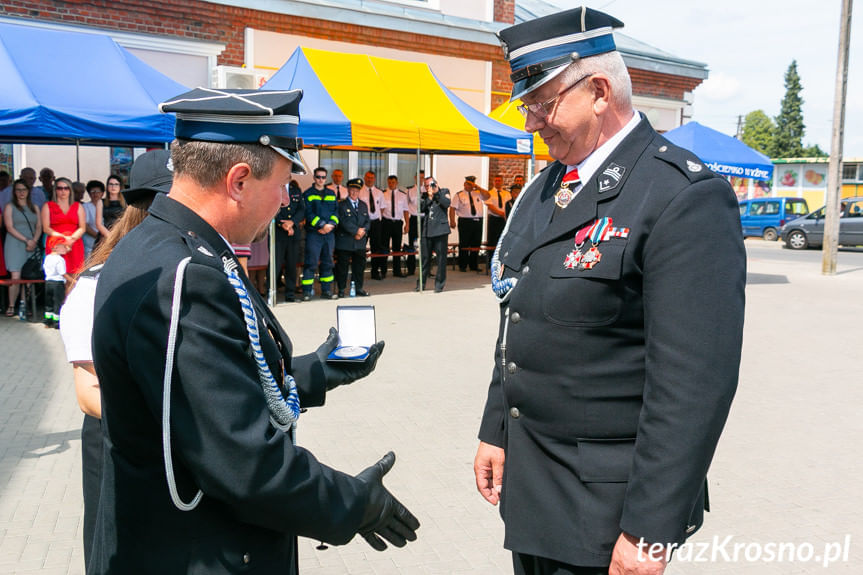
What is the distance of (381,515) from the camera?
5.68 ft

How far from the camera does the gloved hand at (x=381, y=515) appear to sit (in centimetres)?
171

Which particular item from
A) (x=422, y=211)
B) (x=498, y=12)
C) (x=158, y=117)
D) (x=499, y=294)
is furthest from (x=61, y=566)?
(x=498, y=12)

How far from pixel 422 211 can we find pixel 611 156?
37.6 feet

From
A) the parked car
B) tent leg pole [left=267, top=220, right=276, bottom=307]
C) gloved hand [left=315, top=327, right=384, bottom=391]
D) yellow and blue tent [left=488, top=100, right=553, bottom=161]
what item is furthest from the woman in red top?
the parked car

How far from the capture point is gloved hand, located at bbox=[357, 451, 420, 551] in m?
1.71

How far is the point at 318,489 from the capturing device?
1.58 metres

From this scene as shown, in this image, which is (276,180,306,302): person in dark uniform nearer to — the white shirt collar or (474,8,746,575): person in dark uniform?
(474,8,746,575): person in dark uniform

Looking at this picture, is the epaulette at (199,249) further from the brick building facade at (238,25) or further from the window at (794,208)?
the window at (794,208)

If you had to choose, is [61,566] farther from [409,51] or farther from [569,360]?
[409,51]

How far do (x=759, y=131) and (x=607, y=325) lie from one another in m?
83.0

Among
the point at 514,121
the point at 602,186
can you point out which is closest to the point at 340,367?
the point at 602,186

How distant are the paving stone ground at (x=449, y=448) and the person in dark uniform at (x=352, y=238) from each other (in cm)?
279

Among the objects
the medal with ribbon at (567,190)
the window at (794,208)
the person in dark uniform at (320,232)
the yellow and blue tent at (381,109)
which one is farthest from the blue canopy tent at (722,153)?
the window at (794,208)

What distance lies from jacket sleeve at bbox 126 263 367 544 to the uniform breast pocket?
0.77m
